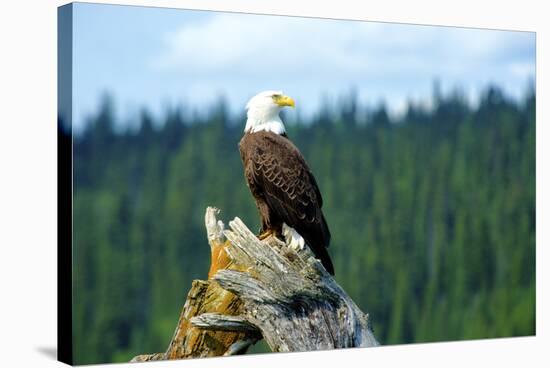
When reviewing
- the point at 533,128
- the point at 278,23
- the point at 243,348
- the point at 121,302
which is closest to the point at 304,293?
the point at 243,348

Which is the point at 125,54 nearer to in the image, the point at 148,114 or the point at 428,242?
the point at 148,114

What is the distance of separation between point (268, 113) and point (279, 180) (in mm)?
641

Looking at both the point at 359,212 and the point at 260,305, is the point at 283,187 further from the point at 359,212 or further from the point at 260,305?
the point at 359,212

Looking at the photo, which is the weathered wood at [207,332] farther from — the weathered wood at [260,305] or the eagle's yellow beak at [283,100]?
the eagle's yellow beak at [283,100]

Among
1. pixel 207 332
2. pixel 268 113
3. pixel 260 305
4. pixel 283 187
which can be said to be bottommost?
pixel 207 332

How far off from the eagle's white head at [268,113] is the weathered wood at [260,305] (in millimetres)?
946

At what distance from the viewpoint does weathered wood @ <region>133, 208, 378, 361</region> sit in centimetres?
953

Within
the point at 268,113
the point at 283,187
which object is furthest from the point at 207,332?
the point at 268,113

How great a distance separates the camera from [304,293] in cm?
970

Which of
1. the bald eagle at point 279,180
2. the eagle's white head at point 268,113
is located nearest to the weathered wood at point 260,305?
the bald eagle at point 279,180

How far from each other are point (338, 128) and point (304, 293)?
2133 mm

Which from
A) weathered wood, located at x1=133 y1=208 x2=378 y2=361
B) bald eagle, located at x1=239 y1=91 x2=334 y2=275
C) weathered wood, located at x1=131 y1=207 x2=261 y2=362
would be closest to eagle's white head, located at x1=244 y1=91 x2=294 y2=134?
bald eagle, located at x1=239 y1=91 x2=334 y2=275

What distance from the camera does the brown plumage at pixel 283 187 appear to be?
9.98 m

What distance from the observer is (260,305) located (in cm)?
955
